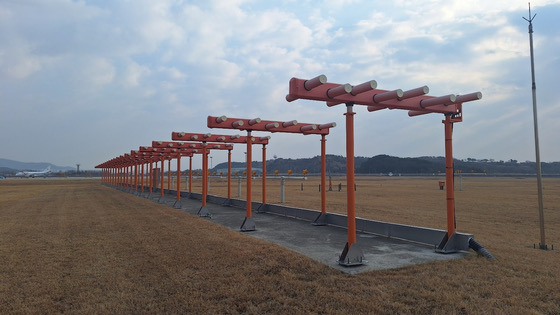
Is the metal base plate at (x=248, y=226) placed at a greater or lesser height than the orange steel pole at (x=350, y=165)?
lesser

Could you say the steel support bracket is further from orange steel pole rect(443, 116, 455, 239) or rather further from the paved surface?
orange steel pole rect(443, 116, 455, 239)

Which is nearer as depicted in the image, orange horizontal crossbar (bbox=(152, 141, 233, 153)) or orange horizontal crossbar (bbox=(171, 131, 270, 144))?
orange horizontal crossbar (bbox=(171, 131, 270, 144))

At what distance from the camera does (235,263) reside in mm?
6695

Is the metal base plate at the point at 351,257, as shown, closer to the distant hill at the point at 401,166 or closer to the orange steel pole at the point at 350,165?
the orange steel pole at the point at 350,165

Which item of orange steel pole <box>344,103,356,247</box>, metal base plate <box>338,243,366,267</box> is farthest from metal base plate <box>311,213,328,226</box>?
metal base plate <box>338,243,366,267</box>

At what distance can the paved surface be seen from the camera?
6774 mm

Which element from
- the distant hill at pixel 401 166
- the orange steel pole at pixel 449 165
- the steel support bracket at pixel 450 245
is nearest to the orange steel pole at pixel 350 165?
the steel support bracket at pixel 450 245

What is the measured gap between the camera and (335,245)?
27.6ft

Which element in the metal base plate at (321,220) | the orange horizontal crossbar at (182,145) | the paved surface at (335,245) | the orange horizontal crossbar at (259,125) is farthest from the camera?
the orange horizontal crossbar at (182,145)

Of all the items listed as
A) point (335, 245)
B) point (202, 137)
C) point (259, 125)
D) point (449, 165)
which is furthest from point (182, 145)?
point (449, 165)

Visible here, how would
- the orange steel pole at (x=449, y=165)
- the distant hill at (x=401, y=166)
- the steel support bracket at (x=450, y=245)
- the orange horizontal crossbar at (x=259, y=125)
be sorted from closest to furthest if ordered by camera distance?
the steel support bracket at (x=450, y=245), the orange steel pole at (x=449, y=165), the orange horizontal crossbar at (x=259, y=125), the distant hill at (x=401, y=166)

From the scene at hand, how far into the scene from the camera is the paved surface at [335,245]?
267 inches

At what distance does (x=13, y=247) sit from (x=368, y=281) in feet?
27.0

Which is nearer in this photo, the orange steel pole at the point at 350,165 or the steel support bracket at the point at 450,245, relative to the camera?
the orange steel pole at the point at 350,165
